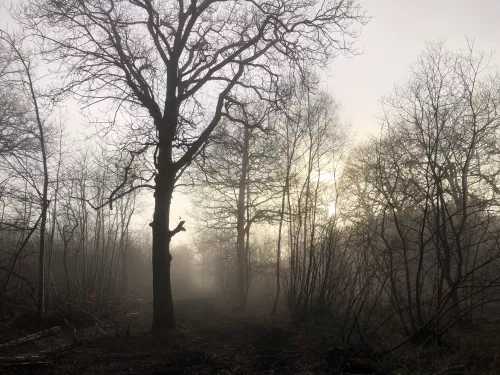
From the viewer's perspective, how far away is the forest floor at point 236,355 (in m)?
4.82

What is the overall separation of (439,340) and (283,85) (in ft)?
27.7

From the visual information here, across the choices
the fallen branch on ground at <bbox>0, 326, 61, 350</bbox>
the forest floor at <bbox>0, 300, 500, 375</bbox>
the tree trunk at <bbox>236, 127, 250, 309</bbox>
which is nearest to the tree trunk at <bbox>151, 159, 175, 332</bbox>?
the forest floor at <bbox>0, 300, 500, 375</bbox>

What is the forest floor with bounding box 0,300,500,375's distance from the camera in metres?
4.82

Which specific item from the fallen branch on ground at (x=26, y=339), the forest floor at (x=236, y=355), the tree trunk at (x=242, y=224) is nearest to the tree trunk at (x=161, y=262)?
the forest floor at (x=236, y=355)

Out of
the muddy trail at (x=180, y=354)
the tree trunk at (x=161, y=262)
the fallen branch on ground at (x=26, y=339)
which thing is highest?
the tree trunk at (x=161, y=262)

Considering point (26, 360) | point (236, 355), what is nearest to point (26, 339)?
point (26, 360)

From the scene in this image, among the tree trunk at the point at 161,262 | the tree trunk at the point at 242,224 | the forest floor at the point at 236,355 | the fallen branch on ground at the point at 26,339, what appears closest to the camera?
the forest floor at the point at 236,355

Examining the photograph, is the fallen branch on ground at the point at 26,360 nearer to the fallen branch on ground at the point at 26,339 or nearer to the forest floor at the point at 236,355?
the forest floor at the point at 236,355

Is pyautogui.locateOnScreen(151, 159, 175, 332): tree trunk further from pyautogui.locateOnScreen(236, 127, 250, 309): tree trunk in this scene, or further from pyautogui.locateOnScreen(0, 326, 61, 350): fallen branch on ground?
pyautogui.locateOnScreen(236, 127, 250, 309): tree trunk

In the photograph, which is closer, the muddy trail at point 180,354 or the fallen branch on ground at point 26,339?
the muddy trail at point 180,354

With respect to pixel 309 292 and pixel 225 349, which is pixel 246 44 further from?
pixel 225 349

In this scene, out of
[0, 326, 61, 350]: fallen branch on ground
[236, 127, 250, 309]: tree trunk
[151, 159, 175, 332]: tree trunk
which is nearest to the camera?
[0, 326, 61, 350]: fallen branch on ground

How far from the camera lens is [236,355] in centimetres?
703

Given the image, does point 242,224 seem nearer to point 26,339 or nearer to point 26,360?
point 26,339
